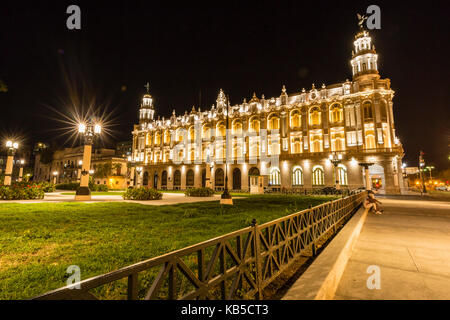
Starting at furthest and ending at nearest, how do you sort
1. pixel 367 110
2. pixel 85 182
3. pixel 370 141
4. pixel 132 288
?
1. pixel 367 110
2. pixel 370 141
3. pixel 85 182
4. pixel 132 288

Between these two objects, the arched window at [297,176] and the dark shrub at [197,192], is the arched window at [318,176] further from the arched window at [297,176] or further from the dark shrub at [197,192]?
the dark shrub at [197,192]

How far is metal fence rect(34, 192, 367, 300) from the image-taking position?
1.60 m

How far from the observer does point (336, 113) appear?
37.3m

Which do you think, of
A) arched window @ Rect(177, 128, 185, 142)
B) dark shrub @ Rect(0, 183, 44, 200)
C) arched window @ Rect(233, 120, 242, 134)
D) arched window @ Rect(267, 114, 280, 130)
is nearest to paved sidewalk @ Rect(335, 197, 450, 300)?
dark shrub @ Rect(0, 183, 44, 200)

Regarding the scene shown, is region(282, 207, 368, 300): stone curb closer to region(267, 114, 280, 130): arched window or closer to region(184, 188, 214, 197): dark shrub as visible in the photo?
region(184, 188, 214, 197): dark shrub

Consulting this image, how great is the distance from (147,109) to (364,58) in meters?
51.9

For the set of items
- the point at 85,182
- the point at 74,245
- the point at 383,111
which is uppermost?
the point at 383,111

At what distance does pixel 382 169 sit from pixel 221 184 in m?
27.2

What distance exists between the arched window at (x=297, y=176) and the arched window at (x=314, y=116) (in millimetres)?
8225

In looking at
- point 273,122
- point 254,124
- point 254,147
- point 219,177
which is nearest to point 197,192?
point 254,147

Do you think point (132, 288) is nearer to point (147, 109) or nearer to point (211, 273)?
point (211, 273)

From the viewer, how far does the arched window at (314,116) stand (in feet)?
126
